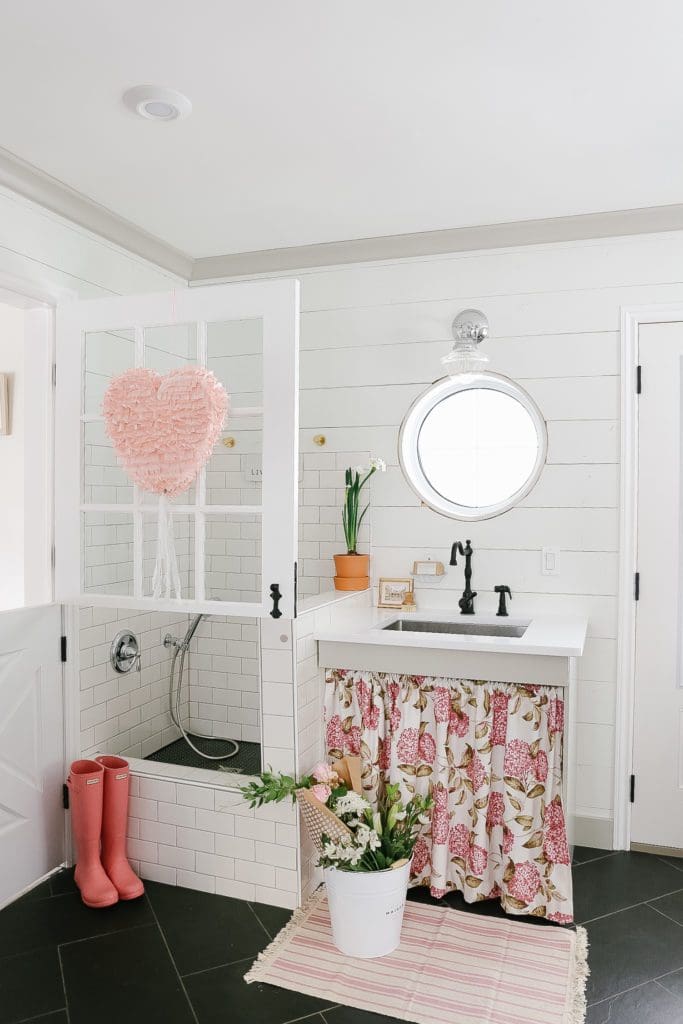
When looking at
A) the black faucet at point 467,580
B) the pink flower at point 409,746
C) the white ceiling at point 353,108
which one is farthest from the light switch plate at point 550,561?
the white ceiling at point 353,108

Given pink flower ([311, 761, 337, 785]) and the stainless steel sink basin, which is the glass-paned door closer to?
pink flower ([311, 761, 337, 785])

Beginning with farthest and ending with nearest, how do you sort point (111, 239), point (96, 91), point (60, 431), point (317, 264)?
point (317, 264)
point (111, 239)
point (60, 431)
point (96, 91)

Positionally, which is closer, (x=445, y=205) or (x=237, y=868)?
(x=237, y=868)

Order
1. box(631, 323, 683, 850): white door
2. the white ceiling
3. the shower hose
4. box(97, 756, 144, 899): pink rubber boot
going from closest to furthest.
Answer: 1. the white ceiling
2. box(97, 756, 144, 899): pink rubber boot
3. the shower hose
4. box(631, 323, 683, 850): white door

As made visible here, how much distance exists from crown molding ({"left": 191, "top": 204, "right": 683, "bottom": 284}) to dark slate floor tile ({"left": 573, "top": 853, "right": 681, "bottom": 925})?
251 cm

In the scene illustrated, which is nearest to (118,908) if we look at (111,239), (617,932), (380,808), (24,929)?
(24,929)

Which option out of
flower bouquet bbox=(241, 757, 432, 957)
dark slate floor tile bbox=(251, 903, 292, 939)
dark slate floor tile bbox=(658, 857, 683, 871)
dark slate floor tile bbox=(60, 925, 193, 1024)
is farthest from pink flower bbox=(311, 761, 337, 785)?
dark slate floor tile bbox=(658, 857, 683, 871)

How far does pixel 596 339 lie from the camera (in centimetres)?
336

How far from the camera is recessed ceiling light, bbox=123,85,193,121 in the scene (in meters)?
2.33

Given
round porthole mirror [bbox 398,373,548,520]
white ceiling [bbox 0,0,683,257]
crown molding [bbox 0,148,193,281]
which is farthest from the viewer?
round porthole mirror [bbox 398,373,548,520]

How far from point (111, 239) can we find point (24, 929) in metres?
2.59

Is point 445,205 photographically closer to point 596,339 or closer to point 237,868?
point 596,339

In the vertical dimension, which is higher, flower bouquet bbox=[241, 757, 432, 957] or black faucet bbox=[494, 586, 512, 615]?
black faucet bbox=[494, 586, 512, 615]

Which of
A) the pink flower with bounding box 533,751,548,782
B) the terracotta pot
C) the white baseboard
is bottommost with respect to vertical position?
the white baseboard
